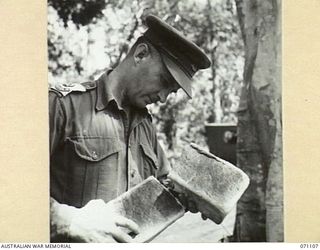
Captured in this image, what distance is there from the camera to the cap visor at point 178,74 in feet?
10.3

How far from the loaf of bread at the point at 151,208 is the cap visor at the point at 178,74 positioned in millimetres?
521

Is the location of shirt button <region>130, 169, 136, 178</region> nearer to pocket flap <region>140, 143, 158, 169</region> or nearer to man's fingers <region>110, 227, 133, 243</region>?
pocket flap <region>140, 143, 158, 169</region>

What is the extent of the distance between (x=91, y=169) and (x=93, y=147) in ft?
0.38

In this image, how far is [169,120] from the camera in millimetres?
3156

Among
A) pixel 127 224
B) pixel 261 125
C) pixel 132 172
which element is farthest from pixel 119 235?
pixel 261 125

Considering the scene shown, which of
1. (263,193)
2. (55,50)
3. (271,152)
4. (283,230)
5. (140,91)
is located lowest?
(283,230)

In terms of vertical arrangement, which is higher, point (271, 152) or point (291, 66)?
point (291, 66)

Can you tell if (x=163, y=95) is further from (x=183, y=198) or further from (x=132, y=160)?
(x=183, y=198)

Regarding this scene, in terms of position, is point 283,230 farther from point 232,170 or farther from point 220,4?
point 220,4

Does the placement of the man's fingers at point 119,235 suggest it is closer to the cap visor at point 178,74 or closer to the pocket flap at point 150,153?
the pocket flap at point 150,153

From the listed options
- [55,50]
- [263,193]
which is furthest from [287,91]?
[55,50]

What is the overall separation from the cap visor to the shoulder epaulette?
41 centimetres

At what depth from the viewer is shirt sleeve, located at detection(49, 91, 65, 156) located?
3084mm
